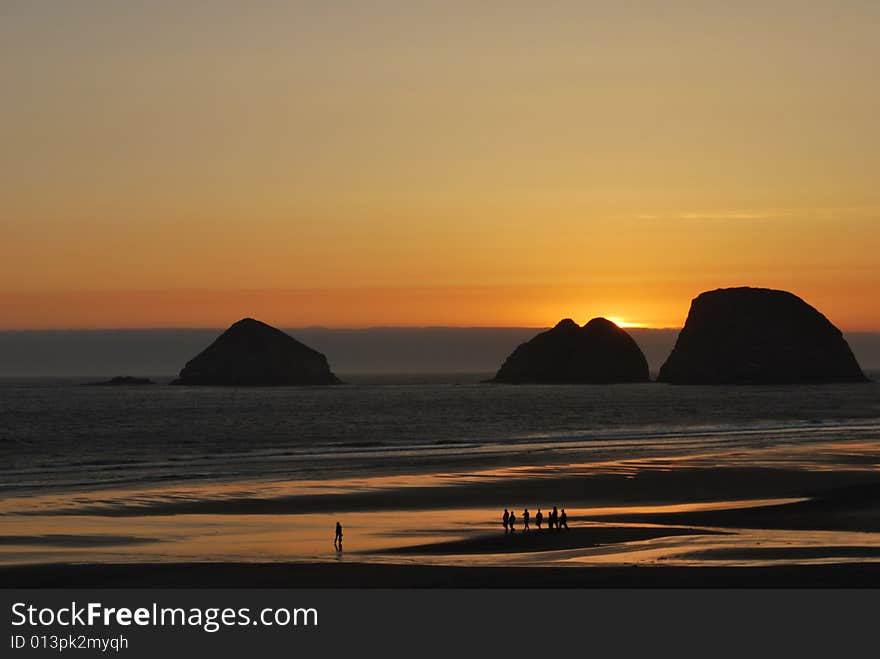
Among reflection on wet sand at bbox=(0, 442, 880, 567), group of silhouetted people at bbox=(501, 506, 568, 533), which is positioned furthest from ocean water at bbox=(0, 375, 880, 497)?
group of silhouetted people at bbox=(501, 506, 568, 533)

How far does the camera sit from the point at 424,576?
30.1 meters

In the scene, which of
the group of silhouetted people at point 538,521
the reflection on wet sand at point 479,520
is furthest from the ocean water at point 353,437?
the group of silhouetted people at point 538,521

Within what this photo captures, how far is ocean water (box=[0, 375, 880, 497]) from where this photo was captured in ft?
226

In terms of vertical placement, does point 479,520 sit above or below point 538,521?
below

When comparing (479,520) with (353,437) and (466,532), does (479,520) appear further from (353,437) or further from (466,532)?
(353,437)

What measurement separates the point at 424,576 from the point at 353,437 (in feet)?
251

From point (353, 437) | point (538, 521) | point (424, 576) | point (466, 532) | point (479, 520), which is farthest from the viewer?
point (353, 437)

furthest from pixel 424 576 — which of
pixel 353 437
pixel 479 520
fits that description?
pixel 353 437

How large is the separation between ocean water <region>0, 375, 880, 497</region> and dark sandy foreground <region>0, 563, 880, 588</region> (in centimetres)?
2542

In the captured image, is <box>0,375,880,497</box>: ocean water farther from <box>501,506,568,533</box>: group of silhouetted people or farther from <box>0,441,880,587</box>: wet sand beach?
<box>501,506,568,533</box>: group of silhouetted people
